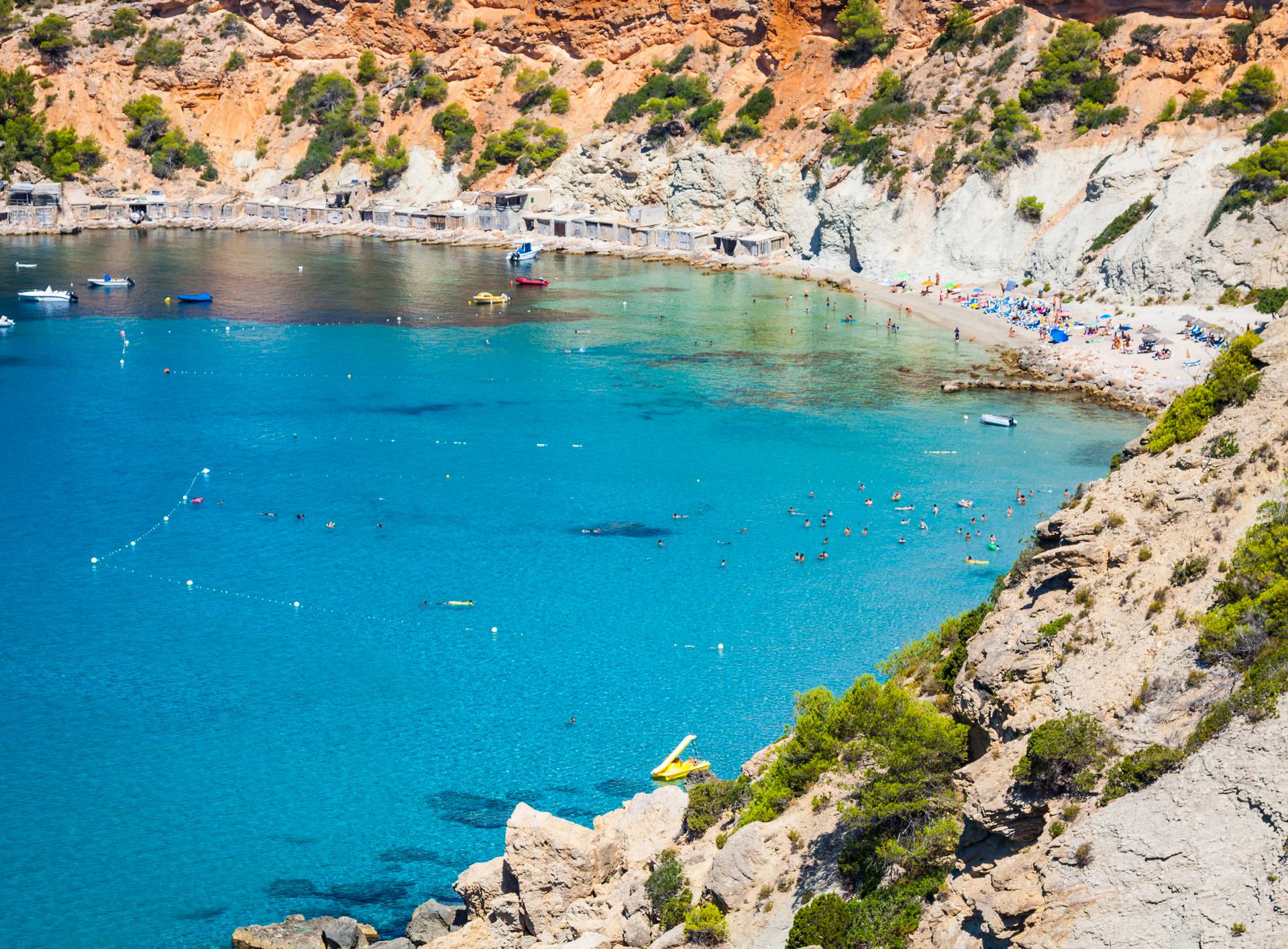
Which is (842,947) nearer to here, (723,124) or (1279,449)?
(1279,449)

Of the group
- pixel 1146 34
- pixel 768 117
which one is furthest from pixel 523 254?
pixel 1146 34

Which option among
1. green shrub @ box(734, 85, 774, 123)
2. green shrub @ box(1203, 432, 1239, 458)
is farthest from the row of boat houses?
green shrub @ box(1203, 432, 1239, 458)

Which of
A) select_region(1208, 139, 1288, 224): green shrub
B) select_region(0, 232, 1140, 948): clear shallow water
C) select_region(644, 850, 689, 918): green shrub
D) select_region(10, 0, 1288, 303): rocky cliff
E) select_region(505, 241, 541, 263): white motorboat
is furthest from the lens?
select_region(505, 241, 541, 263): white motorboat

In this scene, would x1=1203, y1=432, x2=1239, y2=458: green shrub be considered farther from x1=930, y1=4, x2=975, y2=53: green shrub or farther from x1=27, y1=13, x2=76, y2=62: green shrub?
x1=27, y1=13, x2=76, y2=62: green shrub

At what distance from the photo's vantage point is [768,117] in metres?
120

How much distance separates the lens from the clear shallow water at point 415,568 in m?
33.3

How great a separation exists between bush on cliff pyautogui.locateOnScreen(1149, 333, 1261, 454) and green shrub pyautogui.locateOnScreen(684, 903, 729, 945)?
38.8 ft

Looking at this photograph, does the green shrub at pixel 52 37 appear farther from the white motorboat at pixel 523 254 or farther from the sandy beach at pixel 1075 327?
the sandy beach at pixel 1075 327

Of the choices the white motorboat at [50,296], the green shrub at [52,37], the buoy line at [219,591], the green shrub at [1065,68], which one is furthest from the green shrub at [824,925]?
the green shrub at [52,37]

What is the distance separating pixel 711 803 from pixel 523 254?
314 ft

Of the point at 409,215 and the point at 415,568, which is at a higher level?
the point at 409,215

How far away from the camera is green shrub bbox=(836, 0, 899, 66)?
11481 cm

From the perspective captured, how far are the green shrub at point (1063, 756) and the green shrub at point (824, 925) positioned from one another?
141 inches

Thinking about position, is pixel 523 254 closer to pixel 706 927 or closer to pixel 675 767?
pixel 675 767
